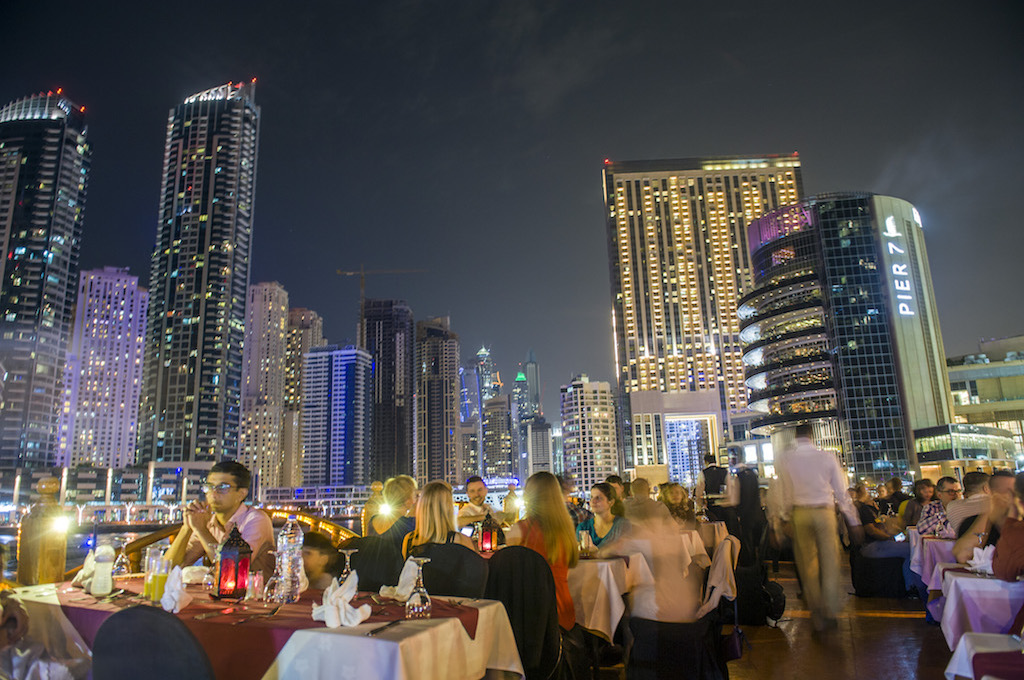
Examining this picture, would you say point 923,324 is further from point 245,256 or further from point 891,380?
point 245,256

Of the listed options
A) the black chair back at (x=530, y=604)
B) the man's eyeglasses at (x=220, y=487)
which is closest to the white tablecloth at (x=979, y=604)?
the black chair back at (x=530, y=604)

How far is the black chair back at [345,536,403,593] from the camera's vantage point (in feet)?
13.9

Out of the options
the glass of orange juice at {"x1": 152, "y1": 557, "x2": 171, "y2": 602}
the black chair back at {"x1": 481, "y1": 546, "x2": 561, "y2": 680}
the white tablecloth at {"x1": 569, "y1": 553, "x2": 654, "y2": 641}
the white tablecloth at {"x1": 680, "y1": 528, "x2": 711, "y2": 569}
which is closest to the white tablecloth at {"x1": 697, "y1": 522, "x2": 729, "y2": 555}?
the white tablecloth at {"x1": 680, "y1": 528, "x2": 711, "y2": 569}

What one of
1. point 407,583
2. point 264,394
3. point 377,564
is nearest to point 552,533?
point 377,564

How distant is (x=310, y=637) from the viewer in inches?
97.4

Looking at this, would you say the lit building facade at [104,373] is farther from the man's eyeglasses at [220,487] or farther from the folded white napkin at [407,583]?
the folded white napkin at [407,583]

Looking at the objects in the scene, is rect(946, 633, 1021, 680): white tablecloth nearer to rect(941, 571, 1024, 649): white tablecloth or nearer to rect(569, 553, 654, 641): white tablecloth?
rect(941, 571, 1024, 649): white tablecloth

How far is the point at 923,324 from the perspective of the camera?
66.7 m

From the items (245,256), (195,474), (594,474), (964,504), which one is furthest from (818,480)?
(594,474)

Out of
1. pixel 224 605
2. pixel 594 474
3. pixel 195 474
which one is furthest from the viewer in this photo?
pixel 594 474

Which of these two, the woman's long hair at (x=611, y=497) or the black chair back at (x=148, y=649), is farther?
the woman's long hair at (x=611, y=497)

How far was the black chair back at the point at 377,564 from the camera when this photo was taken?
4246mm

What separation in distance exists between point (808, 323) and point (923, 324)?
10.8 m

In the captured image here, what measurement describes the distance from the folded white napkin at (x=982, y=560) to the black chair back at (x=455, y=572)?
3.77 metres
